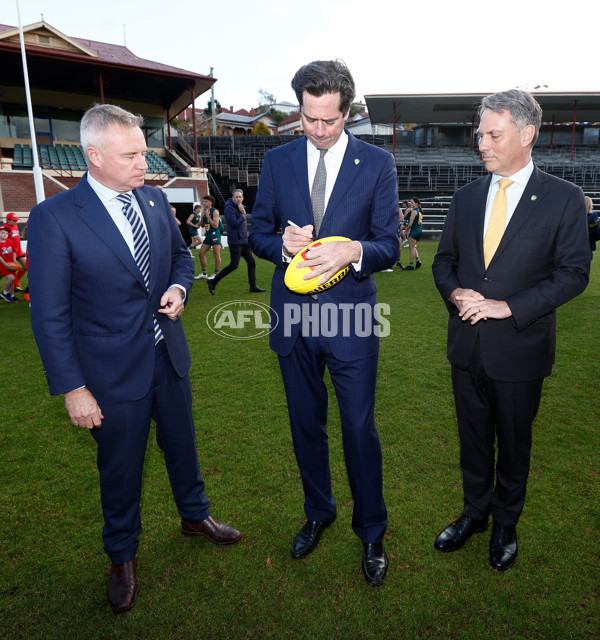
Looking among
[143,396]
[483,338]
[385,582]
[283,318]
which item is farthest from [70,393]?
[483,338]

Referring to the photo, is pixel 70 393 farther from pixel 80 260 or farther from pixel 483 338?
pixel 483 338

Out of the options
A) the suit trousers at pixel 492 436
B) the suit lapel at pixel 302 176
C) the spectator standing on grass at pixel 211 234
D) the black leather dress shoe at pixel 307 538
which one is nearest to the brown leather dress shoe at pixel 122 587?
the black leather dress shoe at pixel 307 538

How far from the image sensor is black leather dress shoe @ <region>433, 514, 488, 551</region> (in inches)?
105

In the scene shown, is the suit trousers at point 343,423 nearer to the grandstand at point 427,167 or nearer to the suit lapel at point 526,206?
the suit lapel at point 526,206

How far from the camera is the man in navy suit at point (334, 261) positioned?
Result: 213cm

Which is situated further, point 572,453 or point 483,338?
point 572,453

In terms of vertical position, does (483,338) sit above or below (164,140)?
below

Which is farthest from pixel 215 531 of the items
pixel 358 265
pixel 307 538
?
pixel 358 265

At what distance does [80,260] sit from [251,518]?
190 centimetres

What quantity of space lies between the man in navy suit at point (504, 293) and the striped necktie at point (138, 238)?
61.6 inches

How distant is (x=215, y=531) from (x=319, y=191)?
2018 mm

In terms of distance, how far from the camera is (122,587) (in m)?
2.38

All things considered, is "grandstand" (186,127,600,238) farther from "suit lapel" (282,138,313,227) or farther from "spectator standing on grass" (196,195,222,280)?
"suit lapel" (282,138,313,227)

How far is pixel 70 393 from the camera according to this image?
2.16 meters
